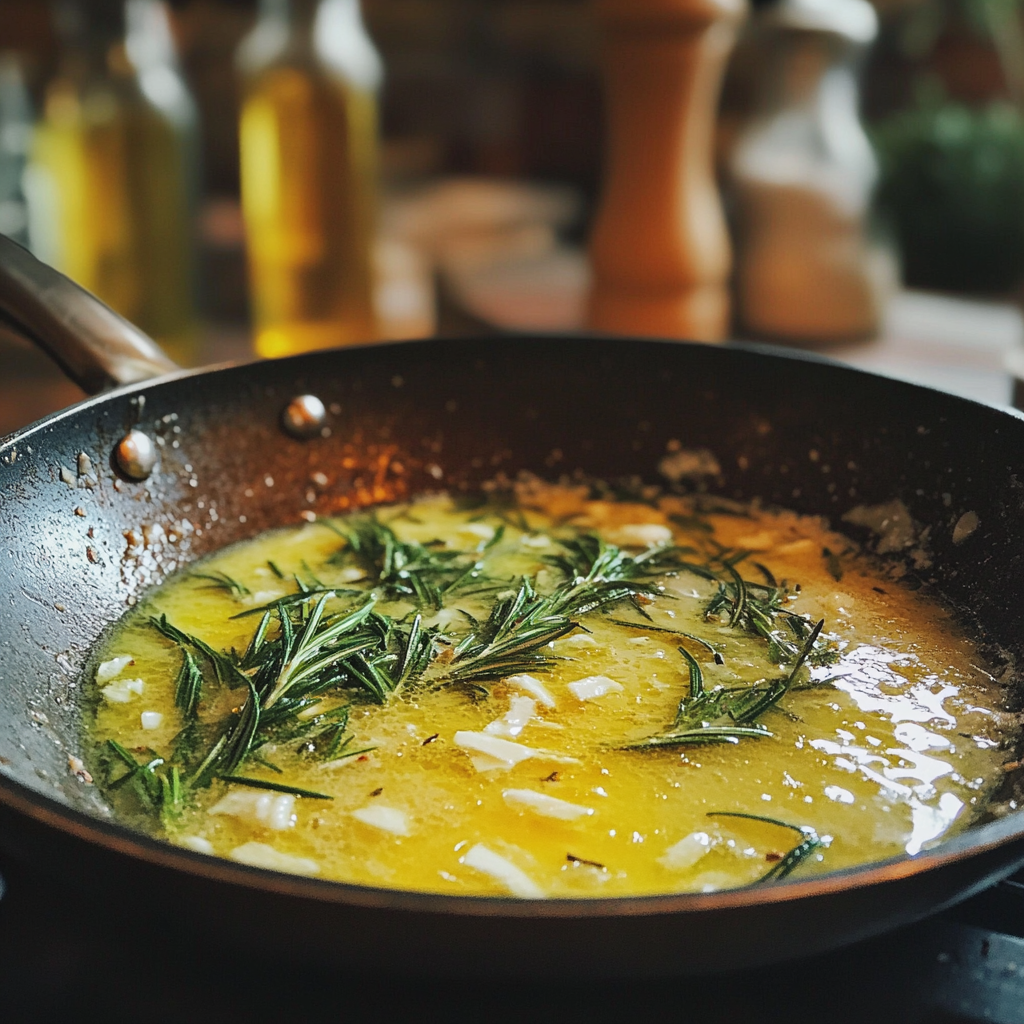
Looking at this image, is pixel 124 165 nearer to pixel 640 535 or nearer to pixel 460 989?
pixel 640 535

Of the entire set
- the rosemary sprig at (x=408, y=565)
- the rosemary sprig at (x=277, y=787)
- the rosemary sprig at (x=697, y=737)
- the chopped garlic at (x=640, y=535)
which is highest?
the chopped garlic at (x=640, y=535)

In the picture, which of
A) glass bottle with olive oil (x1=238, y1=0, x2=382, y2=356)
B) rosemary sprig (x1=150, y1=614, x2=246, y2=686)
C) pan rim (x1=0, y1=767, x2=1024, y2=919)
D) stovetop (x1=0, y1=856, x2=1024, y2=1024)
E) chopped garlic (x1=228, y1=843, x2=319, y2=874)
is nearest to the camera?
pan rim (x1=0, y1=767, x2=1024, y2=919)

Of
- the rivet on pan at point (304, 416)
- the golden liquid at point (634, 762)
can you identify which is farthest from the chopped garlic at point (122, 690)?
the rivet on pan at point (304, 416)

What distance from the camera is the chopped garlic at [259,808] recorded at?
69cm

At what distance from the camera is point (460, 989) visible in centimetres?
55

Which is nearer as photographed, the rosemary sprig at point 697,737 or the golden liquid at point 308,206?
the rosemary sprig at point 697,737

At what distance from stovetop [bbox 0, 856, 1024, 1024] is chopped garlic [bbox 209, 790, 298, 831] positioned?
0.11m

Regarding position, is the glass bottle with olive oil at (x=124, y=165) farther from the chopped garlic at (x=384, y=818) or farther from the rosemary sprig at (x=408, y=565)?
the chopped garlic at (x=384, y=818)

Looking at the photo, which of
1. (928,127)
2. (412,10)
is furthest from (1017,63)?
(412,10)

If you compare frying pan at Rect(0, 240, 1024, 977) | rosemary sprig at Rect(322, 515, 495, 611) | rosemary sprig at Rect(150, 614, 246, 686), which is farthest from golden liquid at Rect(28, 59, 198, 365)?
rosemary sprig at Rect(150, 614, 246, 686)

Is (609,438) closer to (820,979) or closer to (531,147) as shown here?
(820,979)

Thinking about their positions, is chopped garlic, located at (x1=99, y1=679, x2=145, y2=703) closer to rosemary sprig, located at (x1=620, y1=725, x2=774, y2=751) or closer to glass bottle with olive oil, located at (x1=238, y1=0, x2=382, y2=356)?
rosemary sprig, located at (x1=620, y1=725, x2=774, y2=751)

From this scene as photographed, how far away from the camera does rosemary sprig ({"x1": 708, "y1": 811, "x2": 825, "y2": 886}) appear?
635 millimetres

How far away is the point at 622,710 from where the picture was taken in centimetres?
82
